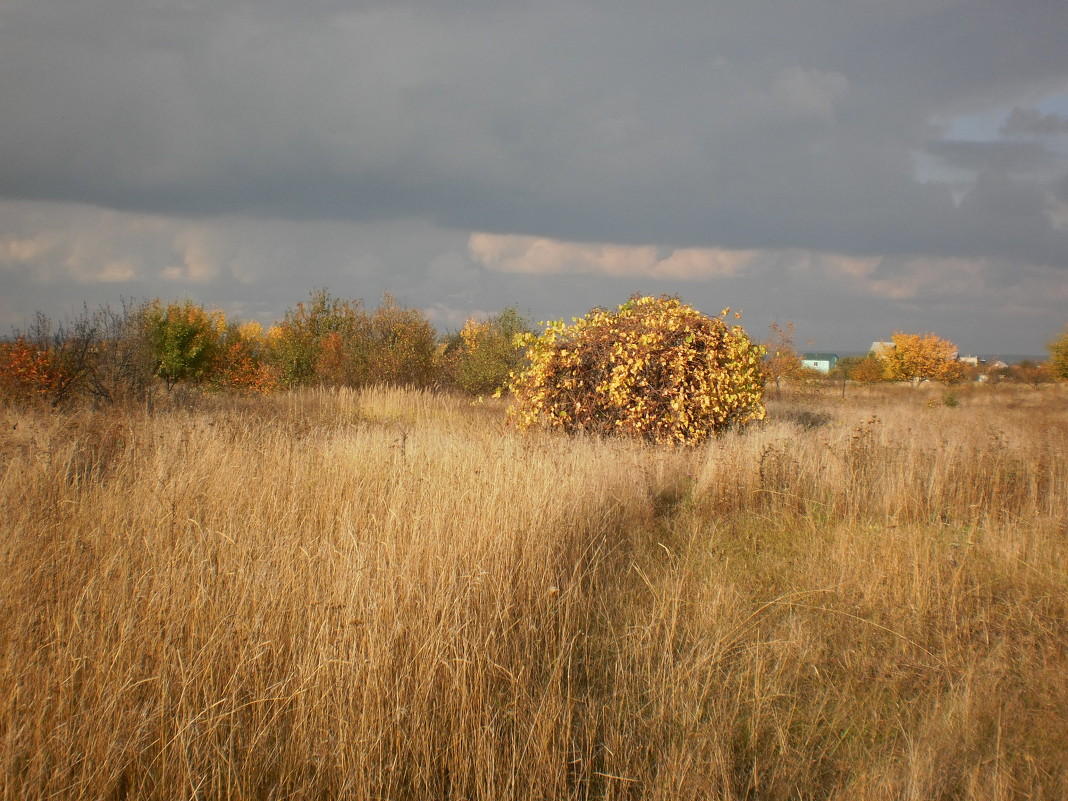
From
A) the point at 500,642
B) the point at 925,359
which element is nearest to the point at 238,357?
the point at 500,642

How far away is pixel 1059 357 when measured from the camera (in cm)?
4169

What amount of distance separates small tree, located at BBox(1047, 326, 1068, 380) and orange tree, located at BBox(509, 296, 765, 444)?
136 feet

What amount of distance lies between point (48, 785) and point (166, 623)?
0.97m

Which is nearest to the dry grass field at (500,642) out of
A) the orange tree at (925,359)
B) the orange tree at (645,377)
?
the orange tree at (645,377)

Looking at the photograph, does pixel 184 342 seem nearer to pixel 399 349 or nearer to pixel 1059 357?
pixel 399 349

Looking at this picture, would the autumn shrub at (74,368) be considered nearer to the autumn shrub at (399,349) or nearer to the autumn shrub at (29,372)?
the autumn shrub at (29,372)

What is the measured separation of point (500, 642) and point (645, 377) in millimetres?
6518

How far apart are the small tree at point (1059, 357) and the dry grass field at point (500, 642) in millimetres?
43753

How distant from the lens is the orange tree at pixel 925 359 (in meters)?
44.0

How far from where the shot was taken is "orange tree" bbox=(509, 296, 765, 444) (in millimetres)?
9562

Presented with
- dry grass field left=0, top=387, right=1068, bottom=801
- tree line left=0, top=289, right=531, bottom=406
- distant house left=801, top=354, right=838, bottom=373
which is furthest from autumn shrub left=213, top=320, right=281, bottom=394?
distant house left=801, top=354, right=838, bottom=373

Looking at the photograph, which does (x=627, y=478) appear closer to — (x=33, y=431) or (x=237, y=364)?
(x=33, y=431)

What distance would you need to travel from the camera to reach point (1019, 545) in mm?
5246

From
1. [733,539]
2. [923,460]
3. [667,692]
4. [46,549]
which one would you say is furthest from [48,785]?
[923,460]
